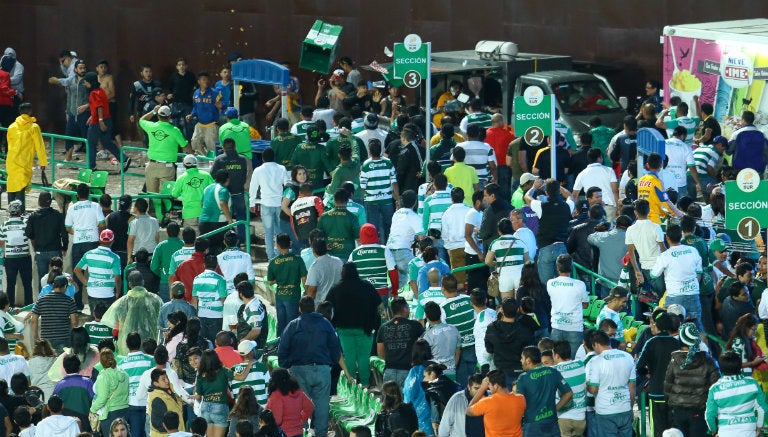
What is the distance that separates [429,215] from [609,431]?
16.6 ft

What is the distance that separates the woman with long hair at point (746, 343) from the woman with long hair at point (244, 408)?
498cm

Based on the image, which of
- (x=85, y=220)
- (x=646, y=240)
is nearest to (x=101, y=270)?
(x=85, y=220)

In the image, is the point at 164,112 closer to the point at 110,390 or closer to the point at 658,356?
the point at 110,390

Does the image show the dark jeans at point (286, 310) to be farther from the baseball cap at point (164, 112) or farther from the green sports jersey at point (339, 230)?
the baseball cap at point (164, 112)

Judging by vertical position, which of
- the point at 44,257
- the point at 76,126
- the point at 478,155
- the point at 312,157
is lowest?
the point at 44,257

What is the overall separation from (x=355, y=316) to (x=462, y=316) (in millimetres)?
1306

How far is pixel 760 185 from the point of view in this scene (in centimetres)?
1756

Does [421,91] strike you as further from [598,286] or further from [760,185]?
[760,185]

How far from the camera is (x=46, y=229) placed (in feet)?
72.9

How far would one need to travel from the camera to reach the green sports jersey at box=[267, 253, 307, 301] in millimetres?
19156

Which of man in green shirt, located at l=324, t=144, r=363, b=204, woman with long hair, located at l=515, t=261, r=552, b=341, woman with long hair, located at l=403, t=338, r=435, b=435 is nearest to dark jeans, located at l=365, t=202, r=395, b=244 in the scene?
man in green shirt, located at l=324, t=144, r=363, b=204

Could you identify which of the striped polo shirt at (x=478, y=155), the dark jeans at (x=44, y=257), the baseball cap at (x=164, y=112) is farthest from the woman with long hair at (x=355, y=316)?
the baseball cap at (x=164, y=112)

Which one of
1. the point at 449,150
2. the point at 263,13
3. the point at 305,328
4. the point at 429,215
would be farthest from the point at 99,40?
the point at 305,328

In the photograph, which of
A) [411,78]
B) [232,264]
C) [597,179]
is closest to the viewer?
[232,264]
